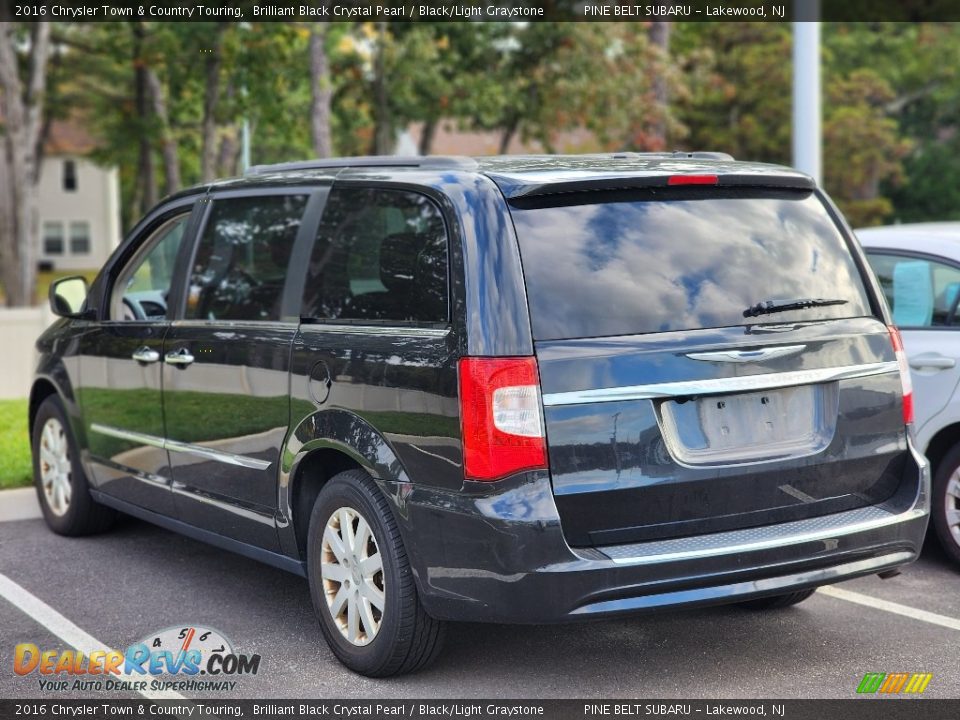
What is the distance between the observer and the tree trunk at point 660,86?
26.3m

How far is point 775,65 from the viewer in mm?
34562

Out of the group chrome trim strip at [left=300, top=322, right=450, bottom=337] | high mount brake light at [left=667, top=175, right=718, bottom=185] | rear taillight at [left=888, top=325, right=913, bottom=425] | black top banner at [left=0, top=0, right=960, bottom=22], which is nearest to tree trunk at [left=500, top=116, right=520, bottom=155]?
black top banner at [left=0, top=0, right=960, bottom=22]

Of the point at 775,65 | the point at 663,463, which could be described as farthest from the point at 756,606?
the point at 775,65

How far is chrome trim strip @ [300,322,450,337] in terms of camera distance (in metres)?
4.34

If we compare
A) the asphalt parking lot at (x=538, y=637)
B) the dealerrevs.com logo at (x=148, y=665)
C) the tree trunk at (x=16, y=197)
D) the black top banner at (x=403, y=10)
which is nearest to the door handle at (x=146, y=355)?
the asphalt parking lot at (x=538, y=637)

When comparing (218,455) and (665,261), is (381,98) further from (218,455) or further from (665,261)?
(665,261)

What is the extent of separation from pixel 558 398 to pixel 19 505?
4.83 meters

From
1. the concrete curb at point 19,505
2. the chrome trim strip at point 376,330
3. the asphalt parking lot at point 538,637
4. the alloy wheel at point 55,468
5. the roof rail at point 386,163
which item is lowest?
the asphalt parking lot at point 538,637

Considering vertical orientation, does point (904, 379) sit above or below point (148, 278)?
below

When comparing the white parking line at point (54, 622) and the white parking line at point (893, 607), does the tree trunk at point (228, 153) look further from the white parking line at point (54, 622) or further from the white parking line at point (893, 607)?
the white parking line at point (893, 607)

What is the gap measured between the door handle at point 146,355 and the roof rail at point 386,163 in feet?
3.02

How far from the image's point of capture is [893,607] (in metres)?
5.57

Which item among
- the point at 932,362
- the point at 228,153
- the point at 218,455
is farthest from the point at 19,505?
the point at 228,153

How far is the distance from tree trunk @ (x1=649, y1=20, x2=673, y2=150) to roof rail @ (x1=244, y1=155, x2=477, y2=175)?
21.4 metres
